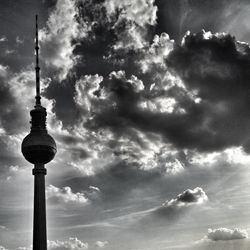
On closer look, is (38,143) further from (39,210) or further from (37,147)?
(39,210)

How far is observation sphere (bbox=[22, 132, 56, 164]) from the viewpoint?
364 ft

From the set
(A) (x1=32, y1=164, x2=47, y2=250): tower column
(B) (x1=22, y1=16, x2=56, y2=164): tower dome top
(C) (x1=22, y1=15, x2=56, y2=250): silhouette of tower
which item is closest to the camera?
(A) (x1=32, y1=164, x2=47, y2=250): tower column

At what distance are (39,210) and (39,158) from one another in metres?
11.5

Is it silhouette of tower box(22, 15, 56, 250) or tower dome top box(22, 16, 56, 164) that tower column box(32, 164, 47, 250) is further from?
tower dome top box(22, 16, 56, 164)

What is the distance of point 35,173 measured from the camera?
113 m

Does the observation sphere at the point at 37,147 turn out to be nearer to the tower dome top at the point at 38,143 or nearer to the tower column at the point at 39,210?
the tower dome top at the point at 38,143

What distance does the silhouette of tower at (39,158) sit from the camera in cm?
11081

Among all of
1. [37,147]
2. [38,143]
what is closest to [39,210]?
[37,147]

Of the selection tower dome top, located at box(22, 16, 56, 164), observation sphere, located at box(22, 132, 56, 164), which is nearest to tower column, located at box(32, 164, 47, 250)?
observation sphere, located at box(22, 132, 56, 164)

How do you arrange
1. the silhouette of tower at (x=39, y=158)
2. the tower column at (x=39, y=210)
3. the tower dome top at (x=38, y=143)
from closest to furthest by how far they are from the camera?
the tower column at (x=39, y=210) < the silhouette of tower at (x=39, y=158) < the tower dome top at (x=38, y=143)

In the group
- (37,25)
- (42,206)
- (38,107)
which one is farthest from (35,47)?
(42,206)

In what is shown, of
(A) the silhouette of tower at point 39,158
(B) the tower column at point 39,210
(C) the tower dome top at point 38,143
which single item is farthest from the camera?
(C) the tower dome top at point 38,143

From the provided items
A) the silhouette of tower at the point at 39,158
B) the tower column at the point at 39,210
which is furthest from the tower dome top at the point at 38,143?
the tower column at the point at 39,210

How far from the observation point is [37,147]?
11075cm
